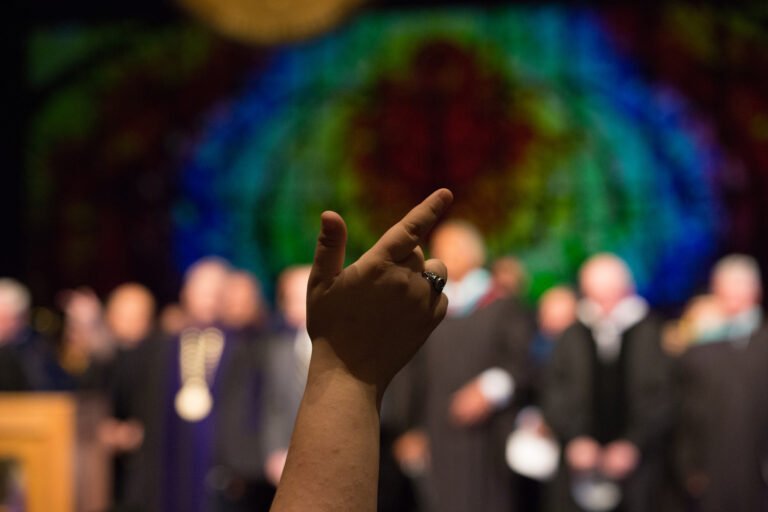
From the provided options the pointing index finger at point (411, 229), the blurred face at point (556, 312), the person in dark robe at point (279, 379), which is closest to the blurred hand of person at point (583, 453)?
the person in dark robe at point (279, 379)

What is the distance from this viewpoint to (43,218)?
11.8 metres

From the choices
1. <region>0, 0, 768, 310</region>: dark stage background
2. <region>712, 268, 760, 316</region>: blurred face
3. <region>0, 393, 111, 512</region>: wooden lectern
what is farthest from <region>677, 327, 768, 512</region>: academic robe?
<region>0, 0, 768, 310</region>: dark stage background

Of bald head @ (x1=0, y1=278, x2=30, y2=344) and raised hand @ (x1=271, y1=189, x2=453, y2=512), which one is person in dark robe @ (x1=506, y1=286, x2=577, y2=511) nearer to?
bald head @ (x1=0, y1=278, x2=30, y2=344)

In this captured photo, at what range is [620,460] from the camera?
19.4 ft

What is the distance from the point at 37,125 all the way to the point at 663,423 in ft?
26.7

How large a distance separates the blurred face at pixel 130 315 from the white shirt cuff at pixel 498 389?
9.16ft

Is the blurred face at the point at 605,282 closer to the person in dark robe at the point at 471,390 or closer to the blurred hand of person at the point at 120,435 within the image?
the person in dark robe at the point at 471,390

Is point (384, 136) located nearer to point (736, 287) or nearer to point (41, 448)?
point (736, 287)

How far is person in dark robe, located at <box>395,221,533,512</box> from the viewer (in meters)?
6.15

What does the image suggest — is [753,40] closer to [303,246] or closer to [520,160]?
[520,160]

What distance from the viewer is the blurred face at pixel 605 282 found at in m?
5.88

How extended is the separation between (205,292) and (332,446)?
469 centimetres

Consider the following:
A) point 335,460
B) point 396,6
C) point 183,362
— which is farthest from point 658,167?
point 335,460

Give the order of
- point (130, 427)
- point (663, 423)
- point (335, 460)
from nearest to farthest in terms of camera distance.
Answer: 1. point (335, 460)
2. point (663, 423)
3. point (130, 427)
